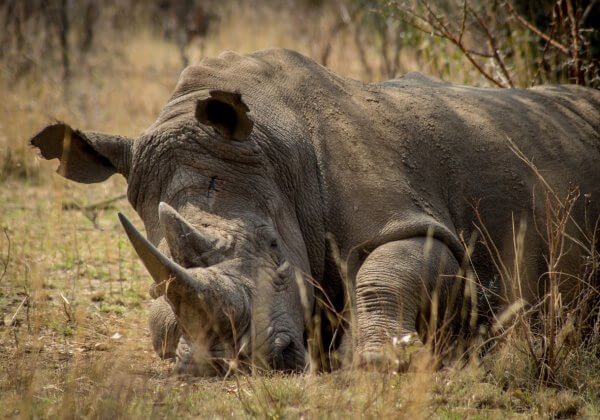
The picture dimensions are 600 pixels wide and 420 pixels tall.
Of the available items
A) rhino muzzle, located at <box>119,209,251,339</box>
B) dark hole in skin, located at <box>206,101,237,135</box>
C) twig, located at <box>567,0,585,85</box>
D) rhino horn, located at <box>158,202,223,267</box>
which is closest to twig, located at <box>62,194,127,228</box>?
dark hole in skin, located at <box>206,101,237,135</box>

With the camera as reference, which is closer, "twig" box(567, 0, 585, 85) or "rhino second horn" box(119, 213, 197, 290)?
"rhino second horn" box(119, 213, 197, 290)

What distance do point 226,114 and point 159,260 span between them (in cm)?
121

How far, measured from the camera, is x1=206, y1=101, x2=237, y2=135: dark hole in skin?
209 inches

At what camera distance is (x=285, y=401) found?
4402 mm

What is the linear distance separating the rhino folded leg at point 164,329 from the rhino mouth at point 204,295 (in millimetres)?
258

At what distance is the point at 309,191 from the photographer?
5699 mm

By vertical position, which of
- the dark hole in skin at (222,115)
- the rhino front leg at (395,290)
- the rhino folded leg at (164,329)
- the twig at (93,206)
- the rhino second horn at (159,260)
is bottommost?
the twig at (93,206)

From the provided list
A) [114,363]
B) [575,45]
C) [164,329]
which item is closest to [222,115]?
[164,329]

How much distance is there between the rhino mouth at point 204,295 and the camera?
176 inches

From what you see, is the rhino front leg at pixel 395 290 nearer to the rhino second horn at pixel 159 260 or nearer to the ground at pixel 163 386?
the ground at pixel 163 386

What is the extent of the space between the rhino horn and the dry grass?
1.72 feet

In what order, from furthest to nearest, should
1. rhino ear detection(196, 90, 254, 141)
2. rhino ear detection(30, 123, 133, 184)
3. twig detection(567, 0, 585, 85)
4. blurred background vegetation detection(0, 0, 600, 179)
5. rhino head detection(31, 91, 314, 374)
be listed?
blurred background vegetation detection(0, 0, 600, 179) → twig detection(567, 0, 585, 85) → rhino ear detection(30, 123, 133, 184) → rhino ear detection(196, 90, 254, 141) → rhino head detection(31, 91, 314, 374)

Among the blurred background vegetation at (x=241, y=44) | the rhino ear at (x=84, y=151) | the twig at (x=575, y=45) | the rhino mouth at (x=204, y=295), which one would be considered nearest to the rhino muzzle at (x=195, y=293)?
the rhino mouth at (x=204, y=295)

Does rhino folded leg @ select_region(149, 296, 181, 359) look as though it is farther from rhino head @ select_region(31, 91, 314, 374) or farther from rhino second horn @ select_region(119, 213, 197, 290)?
rhino second horn @ select_region(119, 213, 197, 290)
